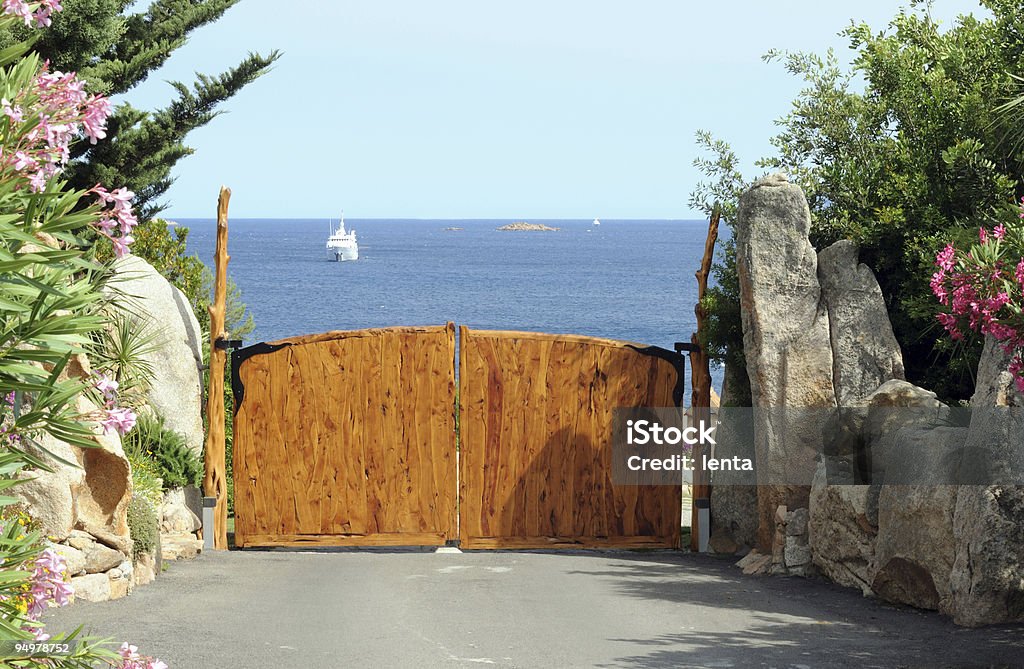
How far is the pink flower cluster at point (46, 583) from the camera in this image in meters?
3.53

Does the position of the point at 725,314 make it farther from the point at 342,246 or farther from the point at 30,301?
the point at 342,246

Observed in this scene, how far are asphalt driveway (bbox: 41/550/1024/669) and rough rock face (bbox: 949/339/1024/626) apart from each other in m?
0.18

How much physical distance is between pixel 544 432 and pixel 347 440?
6.41 ft

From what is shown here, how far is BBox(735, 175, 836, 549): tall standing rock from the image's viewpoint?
33.4 ft

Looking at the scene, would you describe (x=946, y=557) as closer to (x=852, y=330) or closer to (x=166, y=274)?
(x=852, y=330)

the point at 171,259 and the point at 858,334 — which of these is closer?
the point at 858,334

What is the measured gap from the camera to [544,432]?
11.3 metres

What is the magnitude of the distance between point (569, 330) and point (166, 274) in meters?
55.4

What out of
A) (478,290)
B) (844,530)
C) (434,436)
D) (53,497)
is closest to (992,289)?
(844,530)

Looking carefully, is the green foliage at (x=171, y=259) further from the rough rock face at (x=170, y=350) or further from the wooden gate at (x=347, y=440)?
the wooden gate at (x=347, y=440)

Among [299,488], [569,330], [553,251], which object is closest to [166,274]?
[299,488]

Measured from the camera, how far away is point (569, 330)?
222 ft
